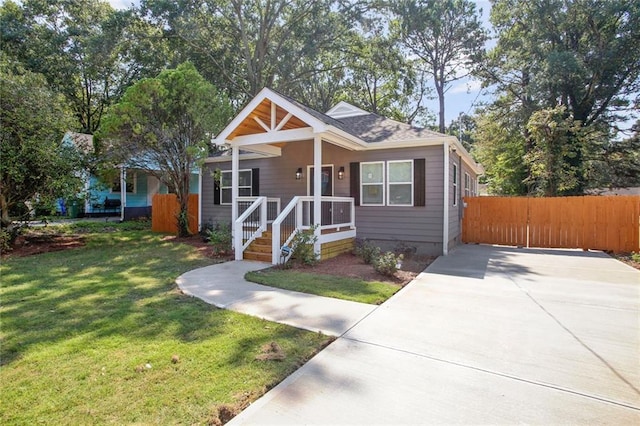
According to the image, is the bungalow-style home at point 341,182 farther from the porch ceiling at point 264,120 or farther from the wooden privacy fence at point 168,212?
the wooden privacy fence at point 168,212

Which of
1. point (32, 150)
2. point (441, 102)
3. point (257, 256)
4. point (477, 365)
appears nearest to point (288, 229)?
point (257, 256)

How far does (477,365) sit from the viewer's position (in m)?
3.06

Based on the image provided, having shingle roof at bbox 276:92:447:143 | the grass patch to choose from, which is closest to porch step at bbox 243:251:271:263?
the grass patch

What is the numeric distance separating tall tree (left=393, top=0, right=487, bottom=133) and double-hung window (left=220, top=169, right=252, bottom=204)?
12.7 metres

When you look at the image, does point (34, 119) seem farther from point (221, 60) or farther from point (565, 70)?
point (565, 70)

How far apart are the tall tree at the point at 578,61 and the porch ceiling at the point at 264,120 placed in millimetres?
13034

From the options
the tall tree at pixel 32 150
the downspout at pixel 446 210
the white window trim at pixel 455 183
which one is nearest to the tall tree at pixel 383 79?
the white window trim at pixel 455 183

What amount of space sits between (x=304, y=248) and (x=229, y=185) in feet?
20.3

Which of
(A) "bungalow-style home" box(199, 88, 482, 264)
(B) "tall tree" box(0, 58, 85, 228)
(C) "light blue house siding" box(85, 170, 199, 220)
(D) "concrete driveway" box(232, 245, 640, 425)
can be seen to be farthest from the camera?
(C) "light blue house siding" box(85, 170, 199, 220)

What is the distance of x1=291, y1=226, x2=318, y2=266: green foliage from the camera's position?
7770 millimetres

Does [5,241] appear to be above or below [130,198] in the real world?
below

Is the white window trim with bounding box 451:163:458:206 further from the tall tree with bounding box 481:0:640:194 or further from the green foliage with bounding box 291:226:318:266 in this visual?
the tall tree with bounding box 481:0:640:194

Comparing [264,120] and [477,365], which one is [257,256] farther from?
[477,365]

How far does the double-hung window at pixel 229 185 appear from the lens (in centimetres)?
1242
